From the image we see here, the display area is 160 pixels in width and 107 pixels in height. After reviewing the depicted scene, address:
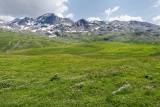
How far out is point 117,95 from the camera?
41.2ft

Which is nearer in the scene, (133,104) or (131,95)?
(133,104)

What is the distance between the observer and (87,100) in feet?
40.8

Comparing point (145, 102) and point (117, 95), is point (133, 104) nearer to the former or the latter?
point (145, 102)

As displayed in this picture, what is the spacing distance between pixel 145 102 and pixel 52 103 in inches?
439

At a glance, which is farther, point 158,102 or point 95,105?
point 95,105

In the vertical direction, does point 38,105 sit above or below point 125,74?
below

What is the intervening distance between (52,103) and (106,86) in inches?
342

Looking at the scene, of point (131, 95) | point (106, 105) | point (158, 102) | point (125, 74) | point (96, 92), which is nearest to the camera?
point (158, 102)

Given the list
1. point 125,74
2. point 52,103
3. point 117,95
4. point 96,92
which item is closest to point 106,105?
point 117,95

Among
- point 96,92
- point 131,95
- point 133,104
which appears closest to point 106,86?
point 96,92

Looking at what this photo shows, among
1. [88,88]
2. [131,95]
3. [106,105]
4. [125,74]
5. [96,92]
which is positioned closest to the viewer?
[106,105]

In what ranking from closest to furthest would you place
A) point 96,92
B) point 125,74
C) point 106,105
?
point 106,105
point 96,92
point 125,74

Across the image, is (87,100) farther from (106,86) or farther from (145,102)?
(145,102)

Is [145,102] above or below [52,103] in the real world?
above
